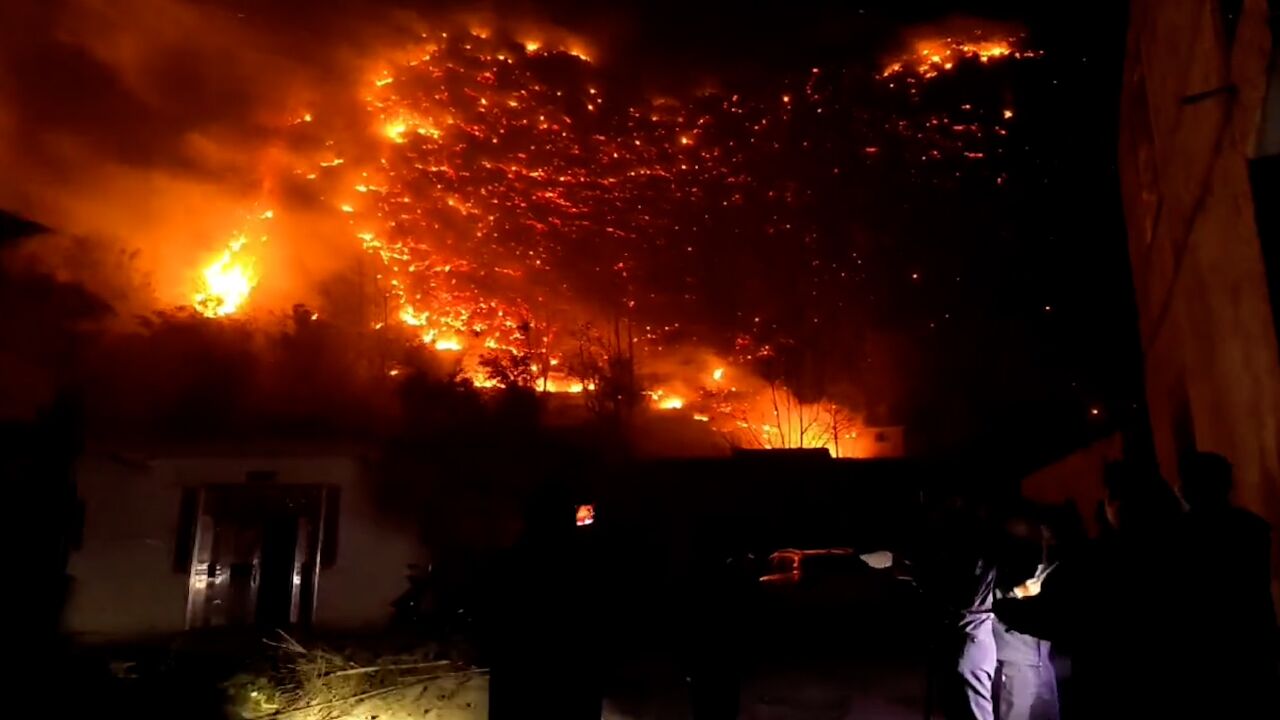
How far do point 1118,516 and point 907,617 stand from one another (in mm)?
9084

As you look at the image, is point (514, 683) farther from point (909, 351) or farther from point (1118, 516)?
point (909, 351)

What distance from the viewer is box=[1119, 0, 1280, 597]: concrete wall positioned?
4.28m

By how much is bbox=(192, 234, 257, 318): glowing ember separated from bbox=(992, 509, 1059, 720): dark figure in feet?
63.5

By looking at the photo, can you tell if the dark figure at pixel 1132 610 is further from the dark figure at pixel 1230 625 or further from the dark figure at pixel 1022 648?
the dark figure at pixel 1022 648

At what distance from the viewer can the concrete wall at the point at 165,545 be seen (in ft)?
39.2

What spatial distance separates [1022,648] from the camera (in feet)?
17.5

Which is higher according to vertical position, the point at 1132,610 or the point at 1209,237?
the point at 1209,237

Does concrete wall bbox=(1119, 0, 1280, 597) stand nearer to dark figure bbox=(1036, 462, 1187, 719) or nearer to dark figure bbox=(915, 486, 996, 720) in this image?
dark figure bbox=(915, 486, 996, 720)

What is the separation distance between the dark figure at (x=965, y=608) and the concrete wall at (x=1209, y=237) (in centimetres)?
161

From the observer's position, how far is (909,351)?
21500 mm

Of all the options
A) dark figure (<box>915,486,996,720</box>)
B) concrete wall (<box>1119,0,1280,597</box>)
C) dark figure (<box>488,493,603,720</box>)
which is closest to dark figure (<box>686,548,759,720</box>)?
dark figure (<box>488,493,603,720</box>)

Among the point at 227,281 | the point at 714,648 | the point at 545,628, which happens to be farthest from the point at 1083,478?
the point at 227,281

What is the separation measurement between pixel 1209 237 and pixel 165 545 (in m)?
14.4

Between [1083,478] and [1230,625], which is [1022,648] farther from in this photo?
[1083,478]
